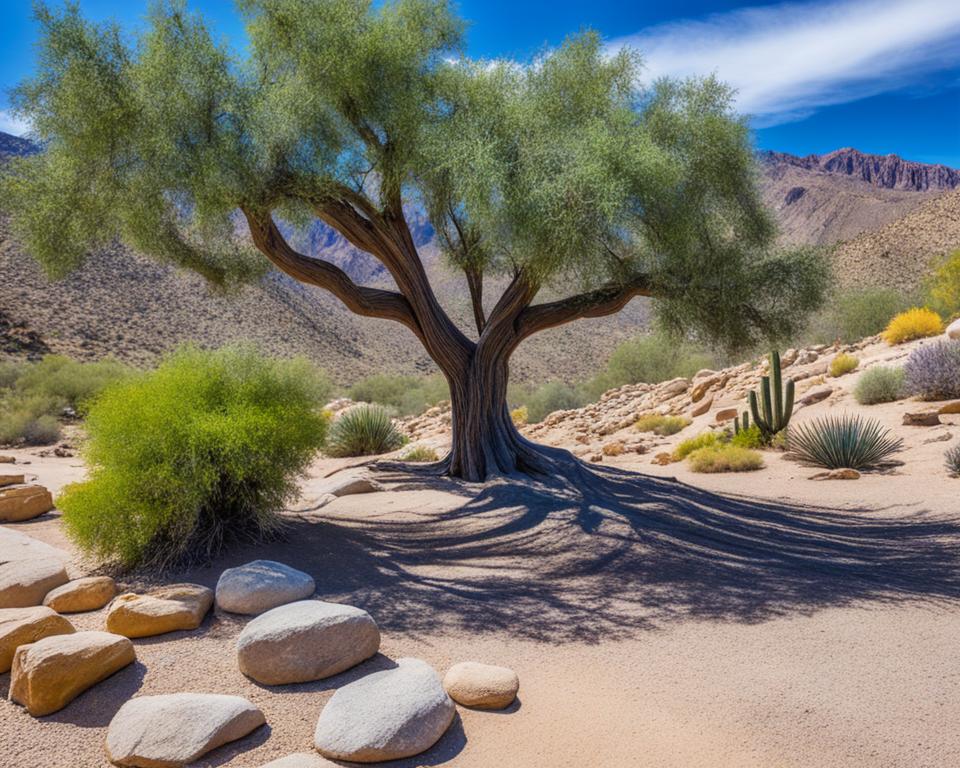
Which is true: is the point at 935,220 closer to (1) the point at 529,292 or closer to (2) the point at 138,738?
(1) the point at 529,292

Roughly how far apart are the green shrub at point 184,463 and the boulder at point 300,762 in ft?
11.2

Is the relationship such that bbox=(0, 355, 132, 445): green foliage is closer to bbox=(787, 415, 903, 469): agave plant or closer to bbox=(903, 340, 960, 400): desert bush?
bbox=(787, 415, 903, 469): agave plant

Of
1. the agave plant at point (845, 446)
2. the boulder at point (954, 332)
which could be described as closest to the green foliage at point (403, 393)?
the boulder at point (954, 332)

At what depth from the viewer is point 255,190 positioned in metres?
8.59

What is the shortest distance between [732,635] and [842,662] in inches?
29.1

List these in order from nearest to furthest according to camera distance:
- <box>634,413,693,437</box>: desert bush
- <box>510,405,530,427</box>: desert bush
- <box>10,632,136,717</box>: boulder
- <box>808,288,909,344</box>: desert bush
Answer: <box>10,632,136,717</box>: boulder
<box>634,413,693,437</box>: desert bush
<box>510,405,530,427</box>: desert bush
<box>808,288,909,344</box>: desert bush

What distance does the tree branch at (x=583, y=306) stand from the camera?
9969mm

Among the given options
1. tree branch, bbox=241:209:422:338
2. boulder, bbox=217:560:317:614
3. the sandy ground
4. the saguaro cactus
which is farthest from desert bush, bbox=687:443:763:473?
boulder, bbox=217:560:317:614

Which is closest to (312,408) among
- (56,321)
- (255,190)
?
(255,190)

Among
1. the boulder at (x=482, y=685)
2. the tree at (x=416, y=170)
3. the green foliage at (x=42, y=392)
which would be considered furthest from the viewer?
the green foliage at (x=42, y=392)

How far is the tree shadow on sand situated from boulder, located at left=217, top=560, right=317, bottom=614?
0.40 m

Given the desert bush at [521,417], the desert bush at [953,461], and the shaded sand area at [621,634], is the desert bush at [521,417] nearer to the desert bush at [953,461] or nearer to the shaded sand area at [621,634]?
the desert bush at [953,461]

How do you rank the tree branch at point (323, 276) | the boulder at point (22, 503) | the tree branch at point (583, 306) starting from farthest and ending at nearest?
the tree branch at point (583, 306), the tree branch at point (323, 276), the boulder at point (22, 503)

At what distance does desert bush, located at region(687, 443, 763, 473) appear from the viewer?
14.5 m
